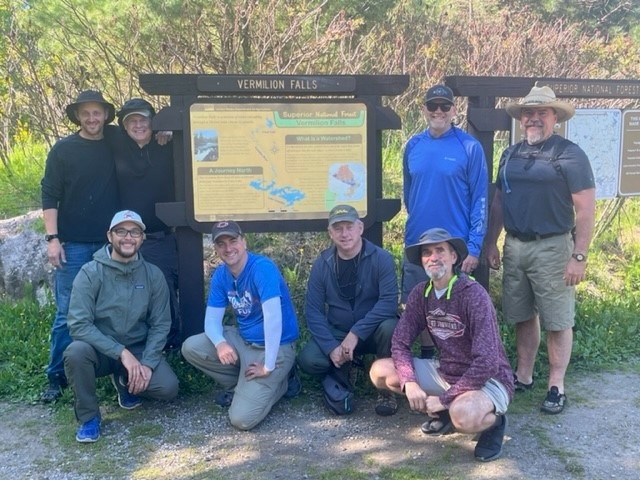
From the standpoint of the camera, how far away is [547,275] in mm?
4684

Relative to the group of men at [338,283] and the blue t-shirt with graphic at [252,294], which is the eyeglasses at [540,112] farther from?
the blue t-shirt with graphic at [252,294]

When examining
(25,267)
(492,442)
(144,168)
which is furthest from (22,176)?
(492,442)

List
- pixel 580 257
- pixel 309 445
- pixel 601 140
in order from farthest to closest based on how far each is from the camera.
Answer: pixel 601 140, pixel 580 257, pixel 309 445

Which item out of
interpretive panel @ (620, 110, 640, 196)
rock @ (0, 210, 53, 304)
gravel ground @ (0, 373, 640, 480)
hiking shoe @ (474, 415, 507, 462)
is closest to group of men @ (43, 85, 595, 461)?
gravel ground @ (0, 373, 640, 480)

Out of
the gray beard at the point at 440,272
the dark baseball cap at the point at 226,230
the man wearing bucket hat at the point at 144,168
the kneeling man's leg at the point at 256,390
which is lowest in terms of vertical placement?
the kneeling man's leg at the point at 256,390

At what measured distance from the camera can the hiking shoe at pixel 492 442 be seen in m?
3.98

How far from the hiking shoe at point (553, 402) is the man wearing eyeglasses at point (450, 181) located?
0.95 metres

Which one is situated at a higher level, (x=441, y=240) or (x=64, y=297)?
(x=441, y=240)

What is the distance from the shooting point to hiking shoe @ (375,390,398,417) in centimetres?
Result: 464

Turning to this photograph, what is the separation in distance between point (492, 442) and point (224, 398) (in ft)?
5.89

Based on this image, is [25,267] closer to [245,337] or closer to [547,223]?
[245,337]

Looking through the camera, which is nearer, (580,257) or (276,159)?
(580,257)

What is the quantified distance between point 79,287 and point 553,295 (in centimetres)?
300

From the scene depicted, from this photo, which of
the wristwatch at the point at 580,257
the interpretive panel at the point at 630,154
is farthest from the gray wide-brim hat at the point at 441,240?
the interpretive panel at the point at 630,154
